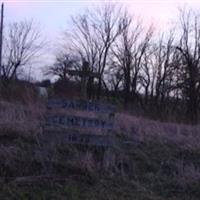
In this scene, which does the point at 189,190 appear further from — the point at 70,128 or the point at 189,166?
the point at 70,128

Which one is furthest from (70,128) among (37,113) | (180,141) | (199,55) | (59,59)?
(59,59)

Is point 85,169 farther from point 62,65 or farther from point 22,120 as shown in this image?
point 62,65

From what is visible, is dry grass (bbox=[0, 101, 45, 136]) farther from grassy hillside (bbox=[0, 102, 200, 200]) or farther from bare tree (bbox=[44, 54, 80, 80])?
bare tree (bbox=[44, 54, 80, 80])

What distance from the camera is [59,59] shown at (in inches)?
2542

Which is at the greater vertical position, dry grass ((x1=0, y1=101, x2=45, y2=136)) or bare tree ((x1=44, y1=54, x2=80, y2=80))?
bare tree ((x1=44, y1=54, x2=80, y2=80))

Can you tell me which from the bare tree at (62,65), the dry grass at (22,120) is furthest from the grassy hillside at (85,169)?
the bare tree at (62,65)

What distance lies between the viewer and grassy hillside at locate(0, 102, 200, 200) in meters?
7.45

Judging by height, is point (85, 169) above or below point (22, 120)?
below

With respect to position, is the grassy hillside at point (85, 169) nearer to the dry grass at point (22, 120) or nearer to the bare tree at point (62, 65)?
the dry grass at point (22, 120)

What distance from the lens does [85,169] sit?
8.33m

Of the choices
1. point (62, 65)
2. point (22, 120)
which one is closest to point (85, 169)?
point (22, 120)

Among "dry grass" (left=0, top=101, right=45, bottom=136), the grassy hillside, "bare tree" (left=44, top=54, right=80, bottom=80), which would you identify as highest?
"bare tree" (left=44, top=54, right=80, bottom=80)

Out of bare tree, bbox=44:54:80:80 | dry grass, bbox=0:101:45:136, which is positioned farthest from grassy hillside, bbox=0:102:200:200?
bare tree, bbox=44:54:80:80

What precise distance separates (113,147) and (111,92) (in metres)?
50.6
